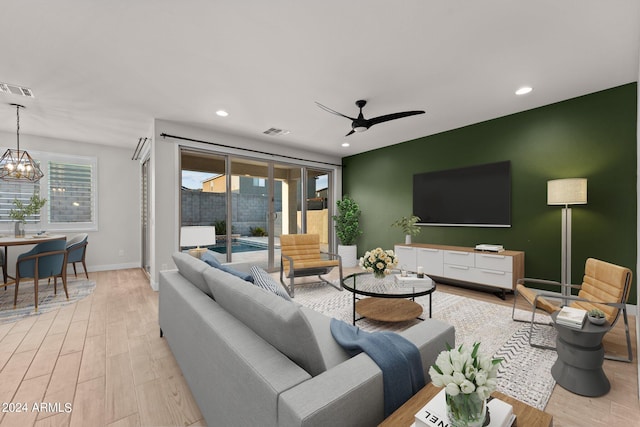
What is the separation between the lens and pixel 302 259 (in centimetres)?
452

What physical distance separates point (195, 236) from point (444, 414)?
12.0 ft

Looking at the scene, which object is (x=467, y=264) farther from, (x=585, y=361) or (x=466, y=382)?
(x=466, y=382)

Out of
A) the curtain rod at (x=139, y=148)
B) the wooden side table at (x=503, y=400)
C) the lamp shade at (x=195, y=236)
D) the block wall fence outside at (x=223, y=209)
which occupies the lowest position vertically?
the wooden side table at (x=503, y=400)

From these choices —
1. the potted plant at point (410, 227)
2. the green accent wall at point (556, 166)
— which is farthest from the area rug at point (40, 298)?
the green accent wall at point (556, 166)

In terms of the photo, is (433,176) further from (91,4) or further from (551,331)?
(91,4)

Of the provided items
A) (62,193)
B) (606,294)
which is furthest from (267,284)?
(62,193)

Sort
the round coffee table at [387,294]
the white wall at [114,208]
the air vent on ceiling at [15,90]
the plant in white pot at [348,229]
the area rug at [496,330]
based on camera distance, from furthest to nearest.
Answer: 1. the plant in white pot at [348,229]
2. the white wall at [114,208]
3. the air vent on ceiling at [15,90]
4. the round coffee table at [387,294]
5. the area rug at [496,330]

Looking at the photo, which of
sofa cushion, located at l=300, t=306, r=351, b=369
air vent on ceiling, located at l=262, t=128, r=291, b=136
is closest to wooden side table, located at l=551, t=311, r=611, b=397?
sofa cushion, located at l=300, t=306, r=351, b=369

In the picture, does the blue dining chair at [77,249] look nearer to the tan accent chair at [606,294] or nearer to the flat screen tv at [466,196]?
the flat screen tv at [466,196]

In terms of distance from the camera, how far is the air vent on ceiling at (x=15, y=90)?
3121 millimetres

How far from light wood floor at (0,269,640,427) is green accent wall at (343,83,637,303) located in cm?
102

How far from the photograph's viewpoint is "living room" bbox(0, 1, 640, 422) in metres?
2.35

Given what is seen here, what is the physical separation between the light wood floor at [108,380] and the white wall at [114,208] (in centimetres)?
286

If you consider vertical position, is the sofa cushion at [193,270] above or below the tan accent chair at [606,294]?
above
